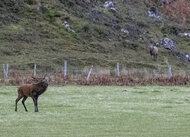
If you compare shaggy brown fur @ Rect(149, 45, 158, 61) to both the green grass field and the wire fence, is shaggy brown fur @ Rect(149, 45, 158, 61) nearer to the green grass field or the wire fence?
the wire fence

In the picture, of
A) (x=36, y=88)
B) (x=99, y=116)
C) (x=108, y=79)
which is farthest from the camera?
(x=108, y=79)

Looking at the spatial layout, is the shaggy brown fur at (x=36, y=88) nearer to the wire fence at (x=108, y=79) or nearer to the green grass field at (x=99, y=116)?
the green grass field at (x=99, y=116)

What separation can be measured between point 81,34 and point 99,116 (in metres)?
45.1

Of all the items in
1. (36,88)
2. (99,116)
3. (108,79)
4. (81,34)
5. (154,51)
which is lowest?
(99,116)

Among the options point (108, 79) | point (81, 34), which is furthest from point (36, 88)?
point (81, 34)

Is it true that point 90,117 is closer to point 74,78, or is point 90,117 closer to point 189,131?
point 189,131

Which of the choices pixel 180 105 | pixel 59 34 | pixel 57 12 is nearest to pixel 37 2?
pixel 57 12

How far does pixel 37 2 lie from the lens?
7112 cm

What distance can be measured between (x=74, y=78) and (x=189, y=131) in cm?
2403

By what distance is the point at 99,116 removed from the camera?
A: 21203 mm

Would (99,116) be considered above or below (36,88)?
below

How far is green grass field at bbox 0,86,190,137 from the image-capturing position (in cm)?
1741

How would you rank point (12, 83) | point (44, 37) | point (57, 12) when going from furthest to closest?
point (57, 12) < point (44, 37) < point (12, 83)

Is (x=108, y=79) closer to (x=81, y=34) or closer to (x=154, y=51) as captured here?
(x=154, y=51)
